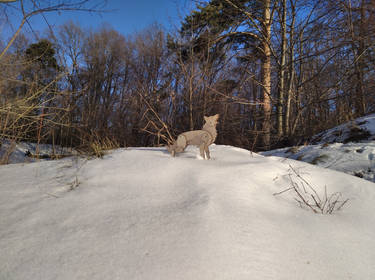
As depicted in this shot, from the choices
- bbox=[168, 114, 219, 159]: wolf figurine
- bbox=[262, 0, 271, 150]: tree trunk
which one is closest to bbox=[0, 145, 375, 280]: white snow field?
bbox=[168, 114, 219, 159]: wolf figurine

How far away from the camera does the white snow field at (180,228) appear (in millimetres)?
559

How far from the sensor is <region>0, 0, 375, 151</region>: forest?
10.1ft

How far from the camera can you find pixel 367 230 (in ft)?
2.66

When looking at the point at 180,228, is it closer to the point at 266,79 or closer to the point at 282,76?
the point at 282,76

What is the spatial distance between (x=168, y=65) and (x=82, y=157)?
570 cm

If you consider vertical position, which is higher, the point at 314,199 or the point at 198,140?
the point at 198,140

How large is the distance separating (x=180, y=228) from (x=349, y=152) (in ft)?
7.46

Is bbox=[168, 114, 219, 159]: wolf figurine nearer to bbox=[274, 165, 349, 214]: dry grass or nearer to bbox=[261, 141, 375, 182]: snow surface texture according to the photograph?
bbox=[274, 165, 349, 214]: dry grass

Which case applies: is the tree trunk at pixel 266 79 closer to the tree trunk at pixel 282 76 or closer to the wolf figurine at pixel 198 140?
the tree trunk at pixel 282 76

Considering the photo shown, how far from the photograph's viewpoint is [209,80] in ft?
17.3

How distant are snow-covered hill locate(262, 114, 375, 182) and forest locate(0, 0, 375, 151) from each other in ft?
2.31

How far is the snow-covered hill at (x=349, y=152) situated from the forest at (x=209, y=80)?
705mm

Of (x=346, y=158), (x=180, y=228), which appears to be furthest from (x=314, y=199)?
(x=346, y=158)

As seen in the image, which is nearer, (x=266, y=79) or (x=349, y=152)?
(x=349, y=152)
